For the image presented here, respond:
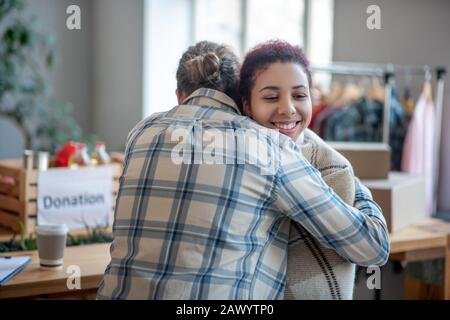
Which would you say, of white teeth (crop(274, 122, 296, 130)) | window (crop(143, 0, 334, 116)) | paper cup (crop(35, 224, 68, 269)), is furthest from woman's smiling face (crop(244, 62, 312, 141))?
window (crop(143, 0, 334, 116))

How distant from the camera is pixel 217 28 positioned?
209 inches

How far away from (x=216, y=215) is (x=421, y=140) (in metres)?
2.30

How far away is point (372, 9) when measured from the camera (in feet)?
5.88

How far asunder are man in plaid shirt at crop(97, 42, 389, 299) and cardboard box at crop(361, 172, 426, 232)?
873 millimetres

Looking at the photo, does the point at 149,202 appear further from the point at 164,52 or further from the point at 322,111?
the point at 164,52

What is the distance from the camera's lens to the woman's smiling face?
1.49 meters

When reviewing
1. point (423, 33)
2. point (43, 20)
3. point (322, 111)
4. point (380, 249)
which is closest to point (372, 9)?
point (380, 249)

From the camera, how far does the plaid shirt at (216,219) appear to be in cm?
132

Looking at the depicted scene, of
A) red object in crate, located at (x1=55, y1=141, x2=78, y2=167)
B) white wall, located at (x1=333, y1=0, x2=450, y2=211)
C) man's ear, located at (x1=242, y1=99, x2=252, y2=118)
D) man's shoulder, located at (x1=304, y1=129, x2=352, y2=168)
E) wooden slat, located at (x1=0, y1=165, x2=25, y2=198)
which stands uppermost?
white wall, located at (x1=333, y1=0, x2=450, y2=211)

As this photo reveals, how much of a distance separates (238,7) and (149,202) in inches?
162

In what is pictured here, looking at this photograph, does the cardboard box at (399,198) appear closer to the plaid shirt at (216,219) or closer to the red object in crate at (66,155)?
the plaid shirt at (216,219)

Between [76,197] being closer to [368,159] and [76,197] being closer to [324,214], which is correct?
[368,159]

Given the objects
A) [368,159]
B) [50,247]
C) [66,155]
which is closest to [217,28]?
[66,155]

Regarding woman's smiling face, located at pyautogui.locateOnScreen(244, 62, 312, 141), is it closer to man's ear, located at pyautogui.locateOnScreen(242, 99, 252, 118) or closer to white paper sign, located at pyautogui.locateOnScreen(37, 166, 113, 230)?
man's ear, located at pyautogui.locateOnScreen(242, 99, 252, 118)
